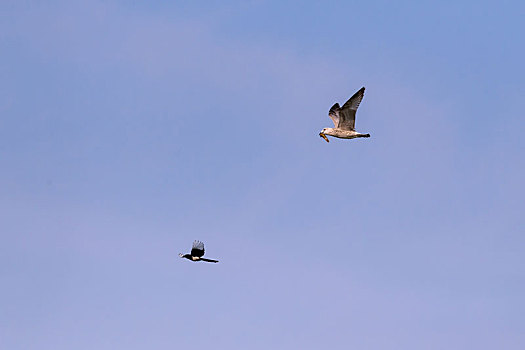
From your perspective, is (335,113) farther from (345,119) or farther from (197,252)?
(197,252)

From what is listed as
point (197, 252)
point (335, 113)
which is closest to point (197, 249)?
point (197, 252)

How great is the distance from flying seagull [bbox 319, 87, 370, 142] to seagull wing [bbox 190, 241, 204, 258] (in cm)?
2018

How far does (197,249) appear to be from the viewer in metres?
132

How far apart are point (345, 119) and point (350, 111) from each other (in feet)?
5.34

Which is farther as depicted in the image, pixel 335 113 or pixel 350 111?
pixel 335 113

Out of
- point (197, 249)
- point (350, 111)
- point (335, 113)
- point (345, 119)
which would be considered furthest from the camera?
point (197, 249)

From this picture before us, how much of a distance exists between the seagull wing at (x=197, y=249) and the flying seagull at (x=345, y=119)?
794 inches

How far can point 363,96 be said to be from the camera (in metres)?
122

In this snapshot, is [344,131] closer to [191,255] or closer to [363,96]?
[363,96]

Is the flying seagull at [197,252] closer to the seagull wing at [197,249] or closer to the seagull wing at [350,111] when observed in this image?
the seagull wing at [197,249]

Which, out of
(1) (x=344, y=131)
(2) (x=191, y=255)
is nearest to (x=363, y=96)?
(1) (x=344, y=131)

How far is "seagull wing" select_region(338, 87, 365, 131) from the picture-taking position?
12169 centimetres

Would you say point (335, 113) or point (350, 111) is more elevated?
point (335, 113)

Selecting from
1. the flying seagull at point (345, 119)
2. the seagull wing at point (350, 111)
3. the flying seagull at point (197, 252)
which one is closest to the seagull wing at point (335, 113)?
the flying seagull at point (345, 119)
